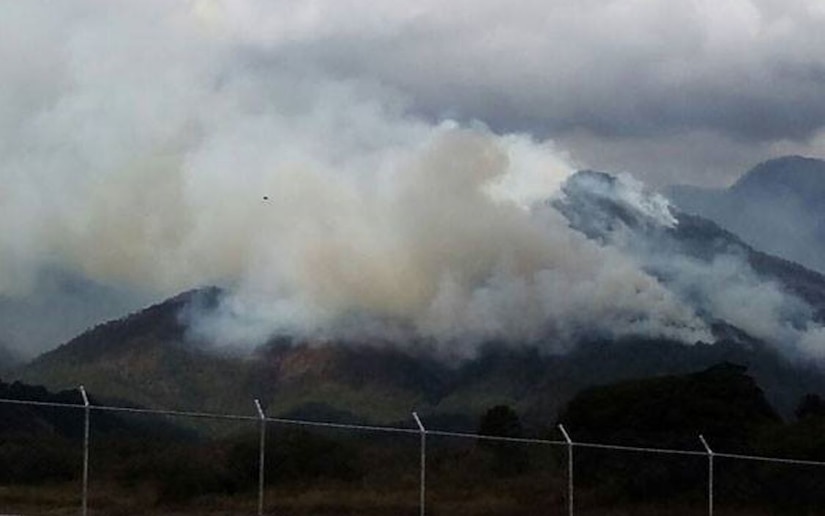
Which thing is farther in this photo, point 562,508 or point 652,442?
point 652,442

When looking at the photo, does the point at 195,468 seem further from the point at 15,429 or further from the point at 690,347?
the point at 690,347

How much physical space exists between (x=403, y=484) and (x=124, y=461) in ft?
16.9

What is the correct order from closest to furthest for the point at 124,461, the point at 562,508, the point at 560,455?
1. the point at 124,461
2. the point at 562,508
3. the point at 560,455

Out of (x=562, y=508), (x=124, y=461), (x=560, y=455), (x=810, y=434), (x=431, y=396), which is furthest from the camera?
(x=431, y=396)

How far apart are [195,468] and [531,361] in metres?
120

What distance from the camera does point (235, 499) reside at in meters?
31.3

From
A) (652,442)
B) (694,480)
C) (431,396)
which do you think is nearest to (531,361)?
(431,396)

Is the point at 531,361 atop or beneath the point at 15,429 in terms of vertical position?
atop

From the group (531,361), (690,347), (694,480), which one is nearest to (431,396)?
(531,361)

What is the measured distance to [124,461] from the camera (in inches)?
1221

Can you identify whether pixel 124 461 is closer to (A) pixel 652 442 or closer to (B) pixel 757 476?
(B) pixel 757 476

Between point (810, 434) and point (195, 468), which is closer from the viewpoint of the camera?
point (195, 468)

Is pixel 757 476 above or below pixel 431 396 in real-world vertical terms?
below

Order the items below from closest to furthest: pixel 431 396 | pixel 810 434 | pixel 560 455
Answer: pixel 560 455 < pixel 810 434 < pixel 431 396
